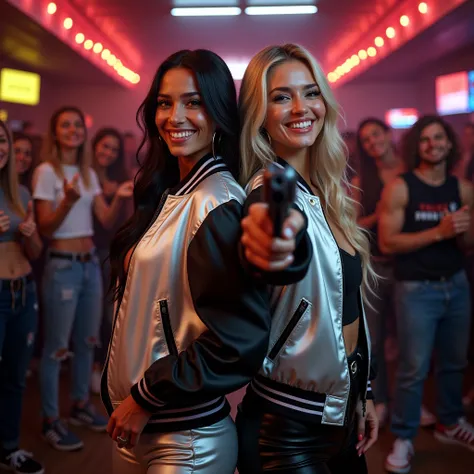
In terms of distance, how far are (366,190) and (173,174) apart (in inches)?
78.5

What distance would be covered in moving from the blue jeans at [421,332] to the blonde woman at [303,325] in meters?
1.25

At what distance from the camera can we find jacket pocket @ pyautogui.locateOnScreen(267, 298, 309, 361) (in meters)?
1.21

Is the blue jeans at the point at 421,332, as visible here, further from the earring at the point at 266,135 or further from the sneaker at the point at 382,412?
the earring at the point at 266,135

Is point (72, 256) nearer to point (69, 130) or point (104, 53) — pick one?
point (69, 130)

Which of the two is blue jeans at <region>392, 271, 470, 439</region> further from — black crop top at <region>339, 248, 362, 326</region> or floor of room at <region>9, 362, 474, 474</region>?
black crop top at <region>339, 248, 362, 326</region>

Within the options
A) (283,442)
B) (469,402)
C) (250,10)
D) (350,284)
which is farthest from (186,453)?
(250,10)

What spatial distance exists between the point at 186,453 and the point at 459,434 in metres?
2.21

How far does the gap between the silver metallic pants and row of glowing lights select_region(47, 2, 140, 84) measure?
4.90 metres

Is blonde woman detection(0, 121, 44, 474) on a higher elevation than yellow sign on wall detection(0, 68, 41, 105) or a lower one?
lower

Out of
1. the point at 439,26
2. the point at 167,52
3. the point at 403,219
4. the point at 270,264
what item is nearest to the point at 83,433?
the point at 403,219

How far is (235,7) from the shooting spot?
5391 mm

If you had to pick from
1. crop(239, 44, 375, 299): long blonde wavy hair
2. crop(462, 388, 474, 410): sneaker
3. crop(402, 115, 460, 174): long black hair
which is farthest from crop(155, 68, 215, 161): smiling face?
crop(462, 388, 474, 410): sneaker

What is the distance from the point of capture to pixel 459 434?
9.32 ft

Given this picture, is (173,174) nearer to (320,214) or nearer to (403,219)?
(320,214)
